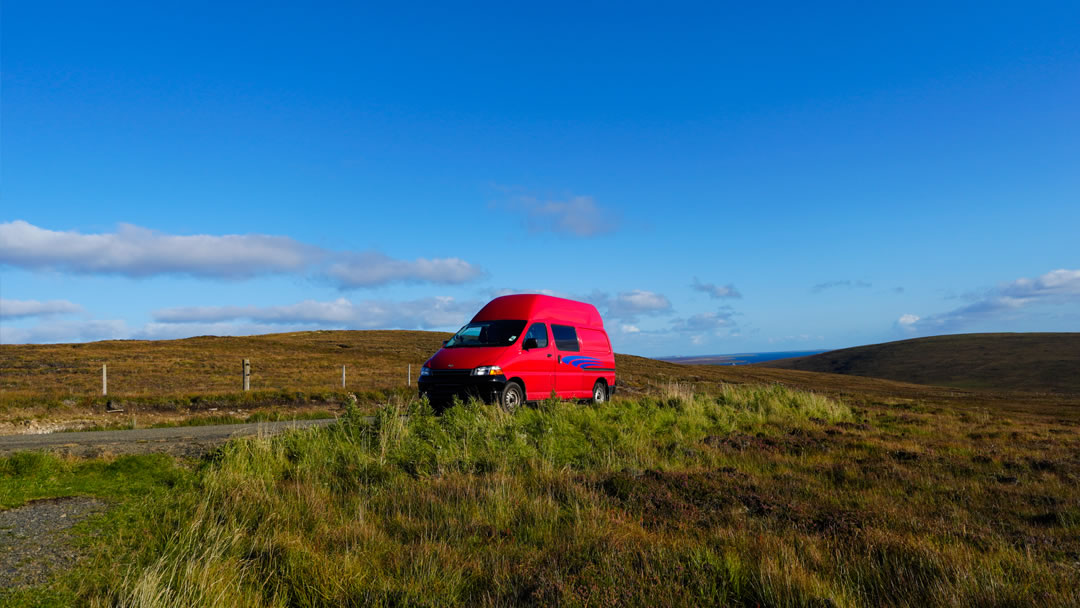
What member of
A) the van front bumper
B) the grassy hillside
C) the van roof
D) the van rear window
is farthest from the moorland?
the grassy hillside

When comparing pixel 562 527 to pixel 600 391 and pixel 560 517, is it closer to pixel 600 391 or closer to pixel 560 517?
pixel 560 517

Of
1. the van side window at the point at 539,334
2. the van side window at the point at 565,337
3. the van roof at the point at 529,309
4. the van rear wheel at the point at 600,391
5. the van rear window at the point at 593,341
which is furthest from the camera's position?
the van rear wheel at the point at 600,391

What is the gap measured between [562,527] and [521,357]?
6.91 metres

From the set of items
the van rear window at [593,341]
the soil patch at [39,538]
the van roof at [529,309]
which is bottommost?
the soil patch at [39,538]

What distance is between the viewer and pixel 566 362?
46.3 feet

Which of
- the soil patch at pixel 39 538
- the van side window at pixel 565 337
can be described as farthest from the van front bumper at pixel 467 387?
the soil patch at pixel 39 538

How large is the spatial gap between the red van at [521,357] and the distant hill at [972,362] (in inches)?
2959

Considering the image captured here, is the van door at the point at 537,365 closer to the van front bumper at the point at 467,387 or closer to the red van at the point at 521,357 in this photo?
the red van at the point at 521,357

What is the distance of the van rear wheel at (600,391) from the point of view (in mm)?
15602

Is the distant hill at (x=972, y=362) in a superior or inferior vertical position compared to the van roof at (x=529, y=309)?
inferior

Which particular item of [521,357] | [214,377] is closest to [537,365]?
[521,357]

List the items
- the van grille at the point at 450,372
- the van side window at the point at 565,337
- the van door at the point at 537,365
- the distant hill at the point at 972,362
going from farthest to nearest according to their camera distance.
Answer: the distant hill at the point at 972,362
the van side window at the point at 565,337
the van door at the point at 537,365
the van grille at the point at 450,372

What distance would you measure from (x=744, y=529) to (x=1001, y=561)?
1.95 meters

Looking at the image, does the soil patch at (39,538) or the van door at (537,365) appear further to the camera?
the van door at (537,365)
